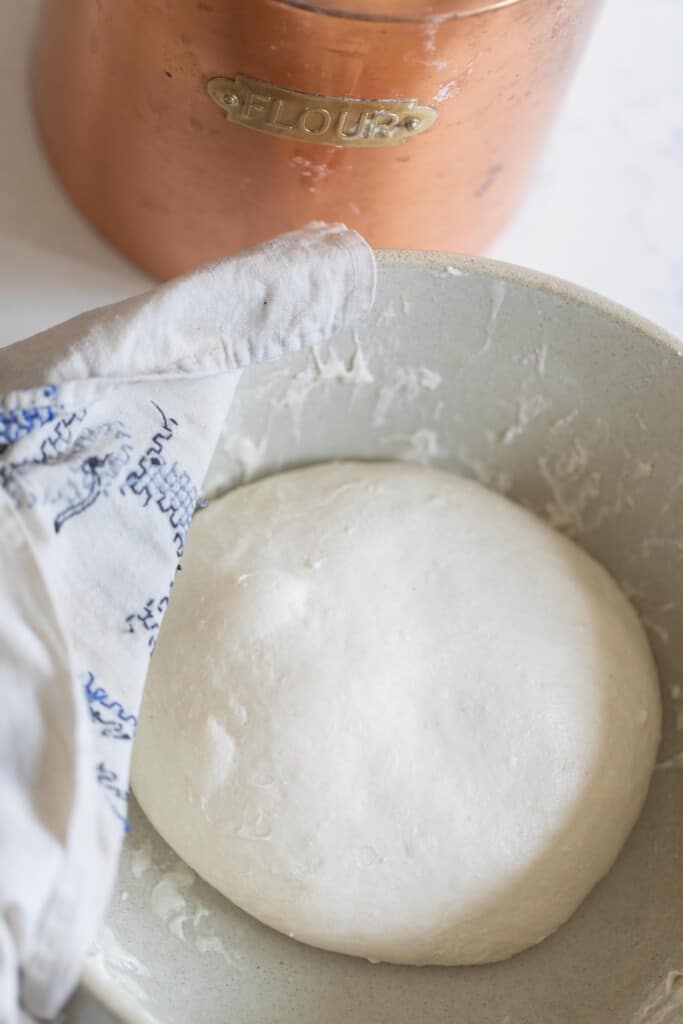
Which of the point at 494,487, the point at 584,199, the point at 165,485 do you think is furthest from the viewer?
the point at 584,199

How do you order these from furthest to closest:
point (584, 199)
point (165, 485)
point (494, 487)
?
1. point (584, 199)
2. point (494, 487)
3. point (165, 485)

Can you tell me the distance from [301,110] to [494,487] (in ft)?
1.01

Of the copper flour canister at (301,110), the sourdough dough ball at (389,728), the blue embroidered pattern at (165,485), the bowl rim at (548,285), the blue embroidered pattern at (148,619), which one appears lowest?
the sourdough dough ball at (389,728)

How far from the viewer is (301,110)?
2.01 feet

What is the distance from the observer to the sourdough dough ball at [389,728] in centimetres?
64

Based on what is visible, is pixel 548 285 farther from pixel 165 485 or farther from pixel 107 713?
pixel 107 713

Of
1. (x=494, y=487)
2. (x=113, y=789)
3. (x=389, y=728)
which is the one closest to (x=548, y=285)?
(x=494, y=487)

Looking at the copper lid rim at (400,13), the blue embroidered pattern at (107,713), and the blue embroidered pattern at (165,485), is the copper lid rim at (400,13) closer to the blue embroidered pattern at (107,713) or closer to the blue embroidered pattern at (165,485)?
the blue embroidered pattern at (165,485)

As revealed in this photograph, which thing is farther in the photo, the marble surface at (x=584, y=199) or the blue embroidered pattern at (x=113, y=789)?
the marble surface at (x=584, y=199)

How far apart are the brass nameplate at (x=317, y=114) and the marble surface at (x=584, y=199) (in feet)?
0.75

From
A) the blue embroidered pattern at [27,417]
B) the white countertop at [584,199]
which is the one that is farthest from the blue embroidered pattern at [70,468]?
the white countertop at [584,199]

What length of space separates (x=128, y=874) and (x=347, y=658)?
0.18m

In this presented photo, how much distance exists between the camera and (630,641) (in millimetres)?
733

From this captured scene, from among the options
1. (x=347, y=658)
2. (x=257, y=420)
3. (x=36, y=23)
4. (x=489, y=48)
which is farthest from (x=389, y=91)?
(x=36, y=23)
